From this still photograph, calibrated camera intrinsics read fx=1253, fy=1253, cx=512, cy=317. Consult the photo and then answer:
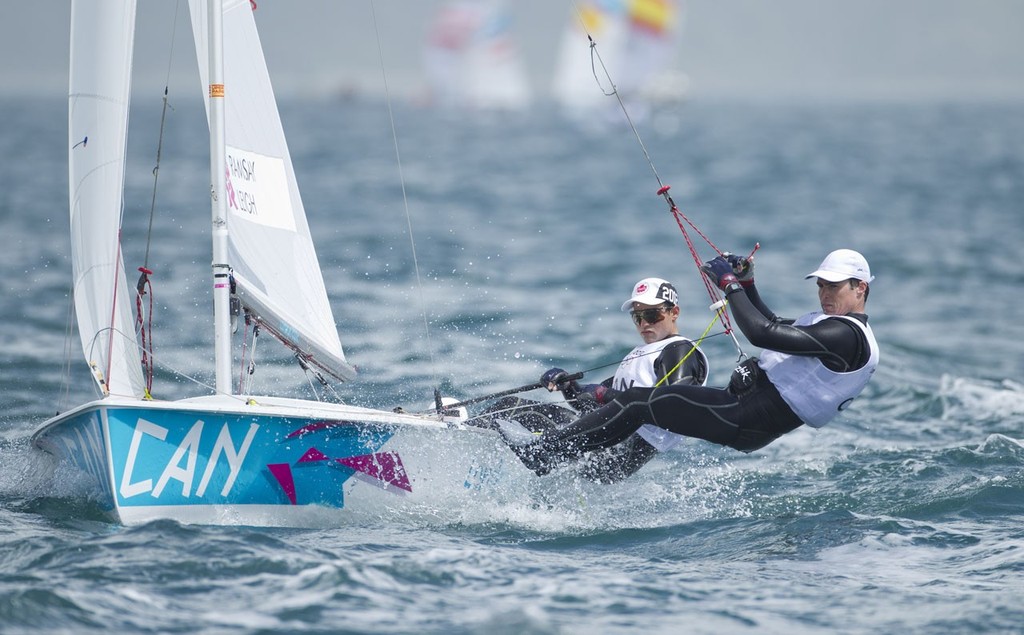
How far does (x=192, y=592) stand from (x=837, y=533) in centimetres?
268

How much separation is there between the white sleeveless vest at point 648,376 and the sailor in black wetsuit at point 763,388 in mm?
177

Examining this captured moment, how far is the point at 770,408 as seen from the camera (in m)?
5.24

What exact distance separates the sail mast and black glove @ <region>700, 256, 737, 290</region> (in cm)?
195

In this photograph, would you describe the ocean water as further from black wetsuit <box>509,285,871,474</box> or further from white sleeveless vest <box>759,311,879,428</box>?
white sleeveless vest <box>759,311,879,428</box>

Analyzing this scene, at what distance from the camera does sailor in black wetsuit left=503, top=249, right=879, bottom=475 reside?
16.5 ft

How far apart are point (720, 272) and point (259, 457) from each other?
2.01 m

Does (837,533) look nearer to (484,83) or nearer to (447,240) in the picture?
(447,240)

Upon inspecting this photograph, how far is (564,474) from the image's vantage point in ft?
18.3

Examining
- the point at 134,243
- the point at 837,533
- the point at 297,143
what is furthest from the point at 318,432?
the point at 297,143

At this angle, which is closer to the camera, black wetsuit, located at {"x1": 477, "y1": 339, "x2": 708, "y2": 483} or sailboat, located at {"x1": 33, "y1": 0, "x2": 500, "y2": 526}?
sailboat, located at {"x1": 33, "y1": 0, "x2": 500, "y2": 526}

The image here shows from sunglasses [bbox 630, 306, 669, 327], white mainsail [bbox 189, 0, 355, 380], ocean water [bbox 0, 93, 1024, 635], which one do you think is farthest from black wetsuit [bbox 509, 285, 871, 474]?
white mainsail [bbox 189, 0, 355, 380]

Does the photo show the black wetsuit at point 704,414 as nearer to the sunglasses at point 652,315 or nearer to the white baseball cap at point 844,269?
the white baseball cap at point 844,269

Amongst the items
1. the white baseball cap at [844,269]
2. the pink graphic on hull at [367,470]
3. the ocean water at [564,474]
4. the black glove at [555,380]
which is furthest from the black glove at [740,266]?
the pink graphic on hull at [367,470]

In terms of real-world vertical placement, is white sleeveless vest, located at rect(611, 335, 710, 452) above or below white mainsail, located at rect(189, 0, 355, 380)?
below
